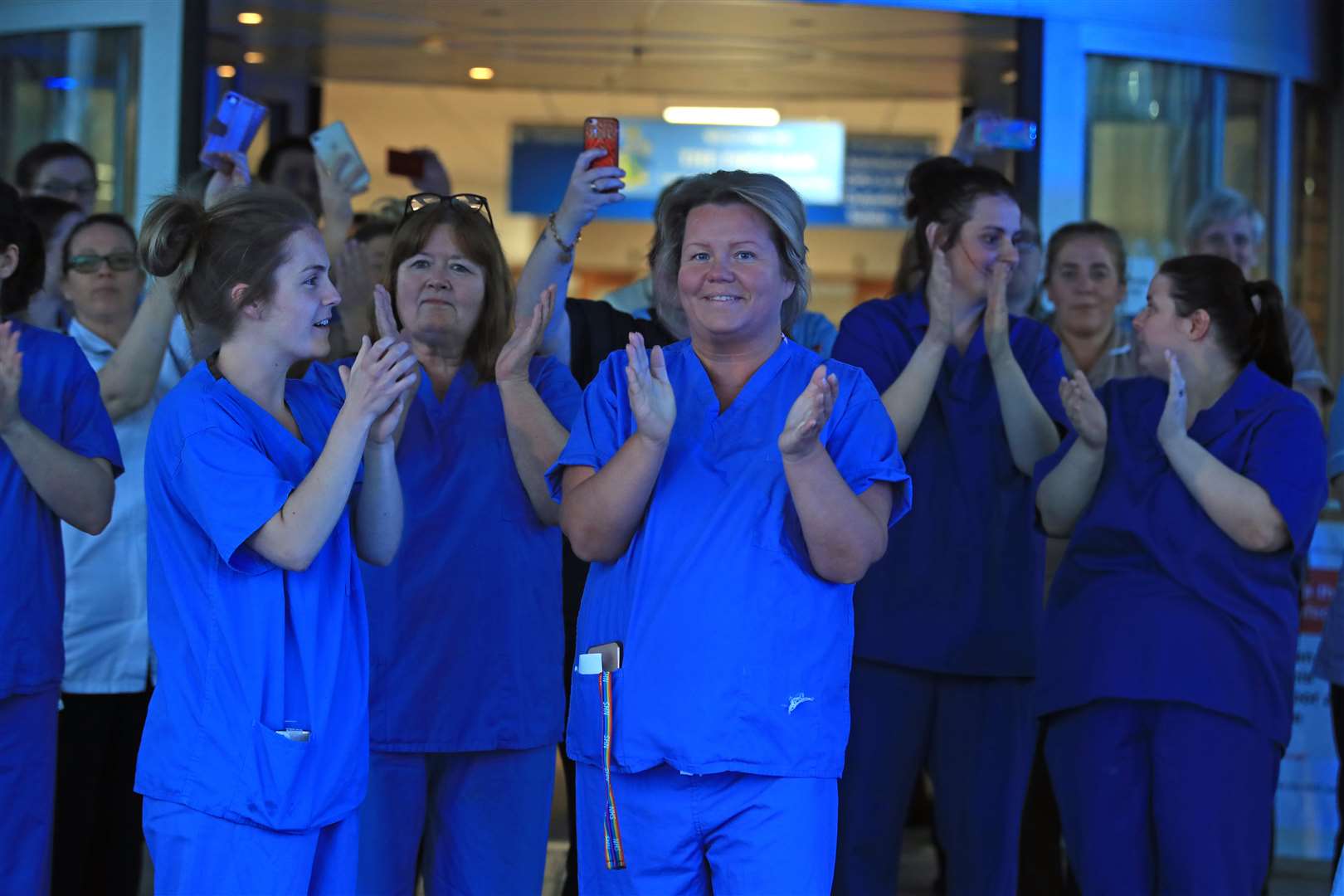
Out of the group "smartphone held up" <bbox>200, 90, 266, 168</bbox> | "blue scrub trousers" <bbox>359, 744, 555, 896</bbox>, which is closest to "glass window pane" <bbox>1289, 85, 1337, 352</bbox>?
"smartphone held up" <bbox>200, 90, 266, 168</bbox>

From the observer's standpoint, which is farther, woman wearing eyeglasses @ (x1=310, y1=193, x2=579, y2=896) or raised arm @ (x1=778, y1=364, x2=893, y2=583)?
woman wearing eyeglasses @ (x1=310, y1=193, x2=579, y2=896)

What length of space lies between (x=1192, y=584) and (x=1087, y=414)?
15.3 inches

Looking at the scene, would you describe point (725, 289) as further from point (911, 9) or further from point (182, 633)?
point (911, 9)

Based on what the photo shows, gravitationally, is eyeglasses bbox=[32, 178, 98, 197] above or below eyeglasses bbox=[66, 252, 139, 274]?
above

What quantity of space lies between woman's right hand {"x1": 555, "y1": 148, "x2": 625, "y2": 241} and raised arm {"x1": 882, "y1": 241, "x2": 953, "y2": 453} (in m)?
0.68

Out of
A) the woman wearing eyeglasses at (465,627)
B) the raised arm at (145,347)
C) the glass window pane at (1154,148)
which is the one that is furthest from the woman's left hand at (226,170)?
the glass window pane at (1154,148)

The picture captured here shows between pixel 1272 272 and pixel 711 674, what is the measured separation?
495cm

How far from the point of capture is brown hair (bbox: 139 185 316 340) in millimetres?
2602

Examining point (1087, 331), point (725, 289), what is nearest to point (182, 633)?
point (725, 289)

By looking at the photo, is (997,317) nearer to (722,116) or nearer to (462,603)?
(462,603)

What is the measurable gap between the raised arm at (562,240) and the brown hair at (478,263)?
0.09m

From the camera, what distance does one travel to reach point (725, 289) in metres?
2.56

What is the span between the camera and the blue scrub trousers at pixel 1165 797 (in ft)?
10.2

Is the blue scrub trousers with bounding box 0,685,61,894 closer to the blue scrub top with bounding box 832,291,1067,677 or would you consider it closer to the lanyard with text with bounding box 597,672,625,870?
the lanyard with text with bounding box 597,672,625,870
